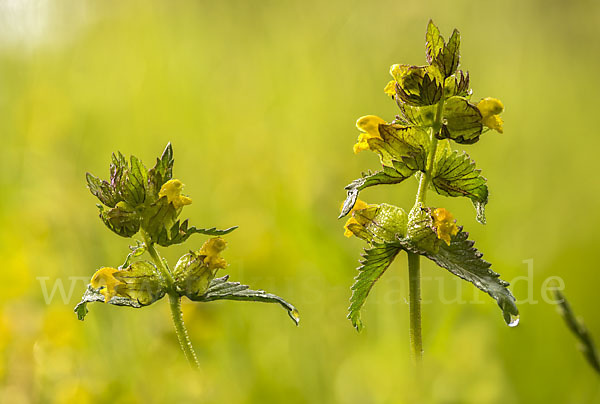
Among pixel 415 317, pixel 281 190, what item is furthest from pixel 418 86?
pixel 281 190

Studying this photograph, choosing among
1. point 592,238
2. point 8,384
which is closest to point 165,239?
point 8,384

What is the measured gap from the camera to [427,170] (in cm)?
76

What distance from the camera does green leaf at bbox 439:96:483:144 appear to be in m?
0.74

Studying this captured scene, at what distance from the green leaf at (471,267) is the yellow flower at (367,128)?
0.14 m

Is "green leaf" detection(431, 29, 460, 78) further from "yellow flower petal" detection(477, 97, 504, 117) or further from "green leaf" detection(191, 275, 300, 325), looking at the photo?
"green leaf" detection(191, 275, 300, 325)

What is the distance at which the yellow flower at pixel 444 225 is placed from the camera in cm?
71

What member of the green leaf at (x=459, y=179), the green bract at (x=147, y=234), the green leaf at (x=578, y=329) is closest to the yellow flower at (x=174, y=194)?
the green bract at (x=147, y=234)

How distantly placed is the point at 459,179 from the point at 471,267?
122 mm

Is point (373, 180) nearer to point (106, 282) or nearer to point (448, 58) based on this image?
point (448, 58)

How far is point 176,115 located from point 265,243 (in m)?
1.82

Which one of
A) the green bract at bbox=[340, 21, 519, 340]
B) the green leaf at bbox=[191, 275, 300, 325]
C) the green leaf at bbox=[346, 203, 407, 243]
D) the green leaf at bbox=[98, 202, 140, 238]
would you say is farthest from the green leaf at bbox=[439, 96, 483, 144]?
the green leaf at bbox=[98, 202, 140, 238]

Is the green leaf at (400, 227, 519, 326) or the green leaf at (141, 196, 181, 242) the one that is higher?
the green leaf at (141, 196, 181, 242)

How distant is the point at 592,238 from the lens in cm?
240

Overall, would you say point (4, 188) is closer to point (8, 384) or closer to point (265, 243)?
point (265, 243)
